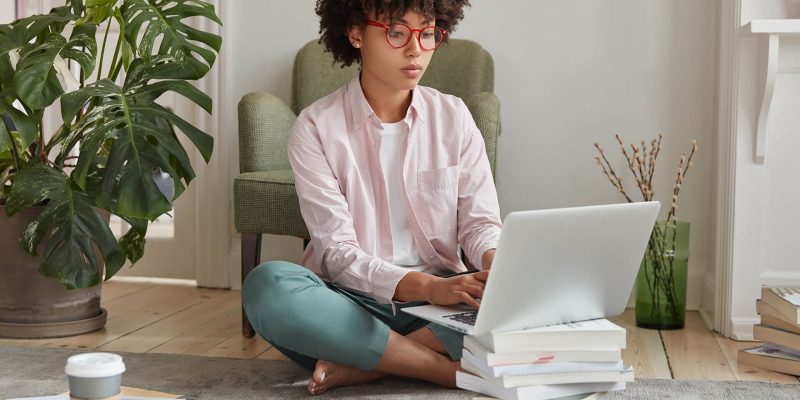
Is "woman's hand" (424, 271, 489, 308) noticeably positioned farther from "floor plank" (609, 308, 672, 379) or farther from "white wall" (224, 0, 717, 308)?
"white wall" (224, 0, 717, 308)

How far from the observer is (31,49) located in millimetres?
2279

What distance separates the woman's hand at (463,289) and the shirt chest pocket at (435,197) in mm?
376

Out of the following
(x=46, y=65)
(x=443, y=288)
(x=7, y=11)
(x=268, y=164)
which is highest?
(x=7, y=11)

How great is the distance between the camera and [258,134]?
2496 millimetres

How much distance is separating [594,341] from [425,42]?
743 millimetres

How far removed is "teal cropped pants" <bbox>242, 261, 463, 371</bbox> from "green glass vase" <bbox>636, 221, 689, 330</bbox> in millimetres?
938

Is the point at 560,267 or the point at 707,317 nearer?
the point at 560,267

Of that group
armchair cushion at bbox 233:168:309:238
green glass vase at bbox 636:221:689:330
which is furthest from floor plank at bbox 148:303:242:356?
green glass vase at bbox 636:221:689:330

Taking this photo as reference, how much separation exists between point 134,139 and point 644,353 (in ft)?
4.21

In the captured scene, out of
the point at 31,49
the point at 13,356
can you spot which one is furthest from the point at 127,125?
the point at 13,356

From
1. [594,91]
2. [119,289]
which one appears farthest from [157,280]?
[594,91]

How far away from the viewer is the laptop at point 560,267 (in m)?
1.25

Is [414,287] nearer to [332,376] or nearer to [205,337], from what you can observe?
[332,376]

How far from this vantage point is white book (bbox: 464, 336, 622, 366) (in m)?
1.28
